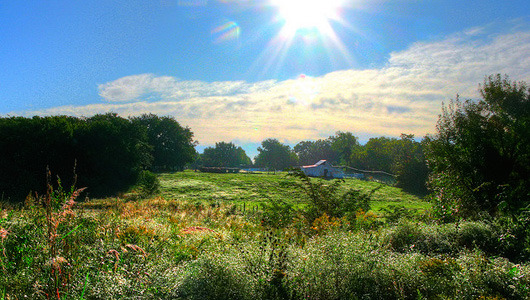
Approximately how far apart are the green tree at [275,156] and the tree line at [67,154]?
73627 mm

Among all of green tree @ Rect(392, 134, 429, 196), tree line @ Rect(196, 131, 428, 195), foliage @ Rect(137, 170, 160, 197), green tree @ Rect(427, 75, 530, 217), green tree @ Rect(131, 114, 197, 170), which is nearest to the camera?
green tree @ Rect(427, 75, 530, 217)

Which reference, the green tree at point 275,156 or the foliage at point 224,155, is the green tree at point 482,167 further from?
the foliage at point 224,155

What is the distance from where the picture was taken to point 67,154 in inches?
969

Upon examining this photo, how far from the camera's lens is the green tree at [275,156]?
104062 millimetres

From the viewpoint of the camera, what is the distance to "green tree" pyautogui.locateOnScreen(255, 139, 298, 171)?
104062 mm

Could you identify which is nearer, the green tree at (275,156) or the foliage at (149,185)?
the foliage at (149,185)

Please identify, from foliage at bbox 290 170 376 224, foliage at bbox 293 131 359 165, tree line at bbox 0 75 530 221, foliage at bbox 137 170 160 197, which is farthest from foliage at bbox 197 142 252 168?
foliage at bbox 290 170 376 224

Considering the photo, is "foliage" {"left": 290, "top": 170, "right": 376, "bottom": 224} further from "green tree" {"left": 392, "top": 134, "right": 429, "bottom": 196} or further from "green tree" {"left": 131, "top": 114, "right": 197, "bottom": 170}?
"green tree" {"left": 131, "top": 114, "right": 197, "bottom": 170}

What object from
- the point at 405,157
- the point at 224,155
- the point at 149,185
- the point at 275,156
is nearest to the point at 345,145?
the point at 275,156

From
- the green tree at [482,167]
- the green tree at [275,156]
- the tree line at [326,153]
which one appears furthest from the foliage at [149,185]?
the green tree at [275,156]

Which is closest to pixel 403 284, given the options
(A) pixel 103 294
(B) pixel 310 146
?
(A) pixel 103 294

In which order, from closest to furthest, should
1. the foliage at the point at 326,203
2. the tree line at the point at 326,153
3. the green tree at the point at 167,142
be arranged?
1. the foliage at the point at 326,203
2. the green tree at the point at 167,142
3. the tree line at the point at 326,153

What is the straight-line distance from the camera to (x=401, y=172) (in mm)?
41062

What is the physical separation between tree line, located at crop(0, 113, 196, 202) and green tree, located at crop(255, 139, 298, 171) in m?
73.6
